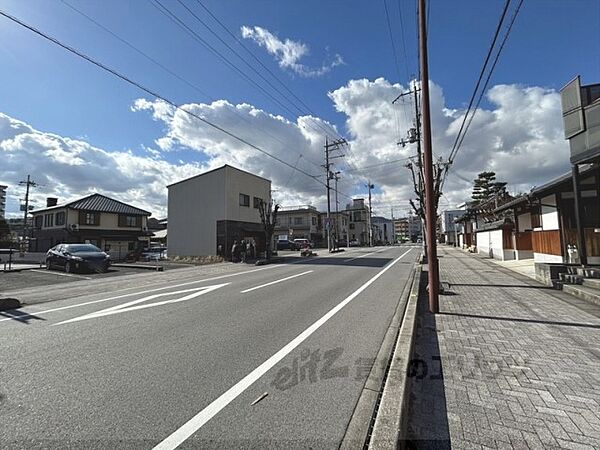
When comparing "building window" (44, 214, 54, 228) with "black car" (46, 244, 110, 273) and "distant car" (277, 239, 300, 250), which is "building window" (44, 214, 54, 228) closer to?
"black car" (46, 244, 110, 273)

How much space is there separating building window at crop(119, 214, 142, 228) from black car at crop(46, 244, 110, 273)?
1997 centimetres

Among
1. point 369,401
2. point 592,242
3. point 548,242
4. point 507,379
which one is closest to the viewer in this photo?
point 369,401

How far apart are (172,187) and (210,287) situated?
2332 centimetres

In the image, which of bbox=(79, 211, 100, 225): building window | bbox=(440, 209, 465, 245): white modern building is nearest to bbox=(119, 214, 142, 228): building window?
bbox=(79, 211, 100, 225): building window

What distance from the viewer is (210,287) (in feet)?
35.0

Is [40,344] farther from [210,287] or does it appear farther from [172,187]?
[172,187]

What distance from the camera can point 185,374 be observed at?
12.4ft

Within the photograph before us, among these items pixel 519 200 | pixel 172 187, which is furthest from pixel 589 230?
pixel 172 187

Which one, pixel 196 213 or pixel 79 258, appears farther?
pixel 196 213

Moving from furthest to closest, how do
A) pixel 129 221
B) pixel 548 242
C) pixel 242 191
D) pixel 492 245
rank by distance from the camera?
pixel 129 221 → pixel 242 191 → pixel 492 245 → pixel 548 242

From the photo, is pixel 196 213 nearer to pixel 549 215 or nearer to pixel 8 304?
pixel 8 304

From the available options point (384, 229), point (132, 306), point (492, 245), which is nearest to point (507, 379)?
point (132, 306)

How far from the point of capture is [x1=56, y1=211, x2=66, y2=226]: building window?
1350 inches

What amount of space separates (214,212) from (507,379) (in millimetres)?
26450
